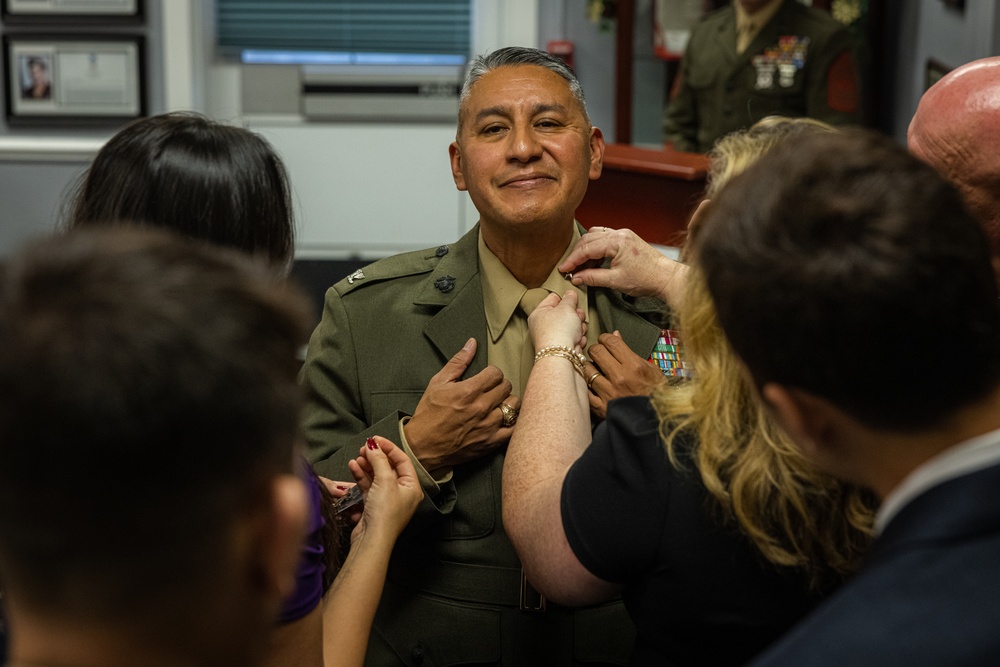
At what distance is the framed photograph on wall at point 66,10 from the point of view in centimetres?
482

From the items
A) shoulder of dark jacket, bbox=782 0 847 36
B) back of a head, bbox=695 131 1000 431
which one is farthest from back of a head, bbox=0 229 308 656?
shoulder of dark jacket, bbox=782 0 847 36

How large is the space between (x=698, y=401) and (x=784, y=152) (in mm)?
323

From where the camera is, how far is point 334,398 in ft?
5.73

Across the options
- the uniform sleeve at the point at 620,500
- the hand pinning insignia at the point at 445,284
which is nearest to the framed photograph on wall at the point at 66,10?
the hand pinning insignia at the point at 445,284

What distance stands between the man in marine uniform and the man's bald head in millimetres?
541

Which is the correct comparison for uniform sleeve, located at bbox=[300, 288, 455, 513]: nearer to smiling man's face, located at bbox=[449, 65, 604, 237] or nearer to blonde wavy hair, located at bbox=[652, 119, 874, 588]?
smiling man's face, located at bbox=[449, 65, 604, 237]

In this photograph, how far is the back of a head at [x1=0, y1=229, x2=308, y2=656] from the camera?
2.03ft

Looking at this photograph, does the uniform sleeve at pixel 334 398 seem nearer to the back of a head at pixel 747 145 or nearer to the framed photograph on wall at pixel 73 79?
the back of a head at pixel 747 145

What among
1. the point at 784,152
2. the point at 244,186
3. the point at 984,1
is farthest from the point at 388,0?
the point at 784,152

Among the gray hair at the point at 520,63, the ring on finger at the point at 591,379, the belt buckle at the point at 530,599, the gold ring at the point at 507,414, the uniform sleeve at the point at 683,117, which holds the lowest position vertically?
the belt buckle at the point at 530,599

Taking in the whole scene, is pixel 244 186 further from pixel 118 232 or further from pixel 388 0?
pixel 388 0

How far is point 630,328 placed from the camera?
1.77 metres

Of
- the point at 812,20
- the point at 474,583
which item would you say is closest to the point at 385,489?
the point at 474,583

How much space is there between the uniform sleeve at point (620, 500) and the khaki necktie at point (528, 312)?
23.1 inches
